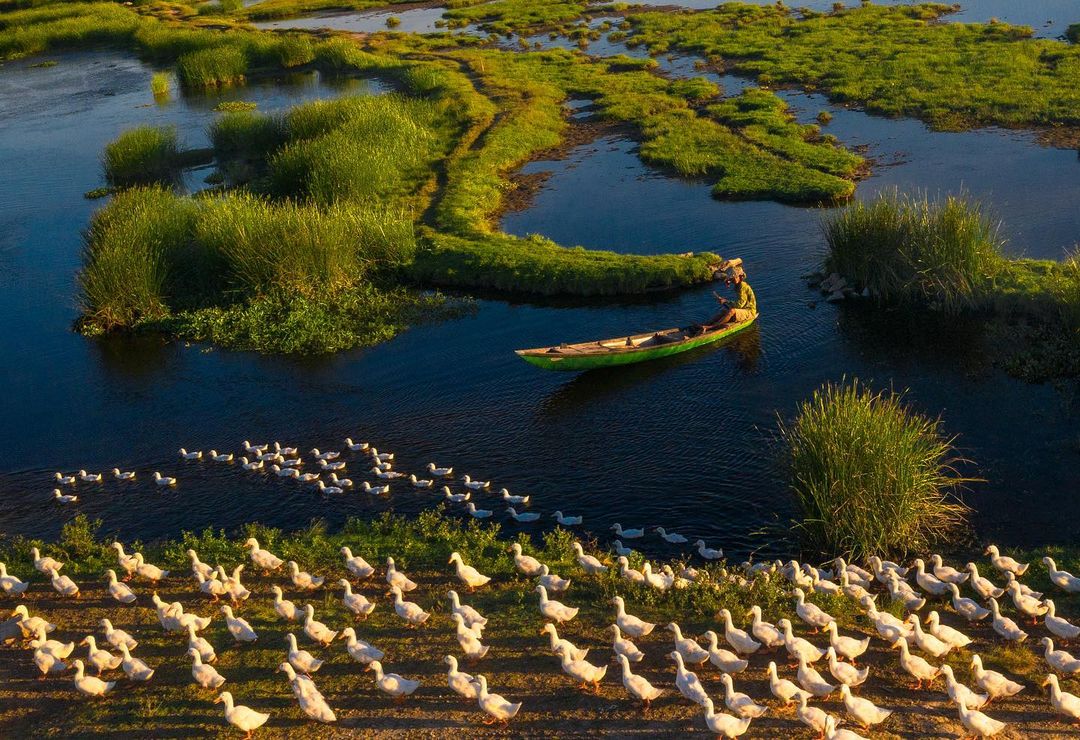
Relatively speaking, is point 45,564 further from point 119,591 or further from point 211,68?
point 211,68

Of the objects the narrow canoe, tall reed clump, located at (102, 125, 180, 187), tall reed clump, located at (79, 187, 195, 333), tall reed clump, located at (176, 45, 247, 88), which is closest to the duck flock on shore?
the narrow canoe

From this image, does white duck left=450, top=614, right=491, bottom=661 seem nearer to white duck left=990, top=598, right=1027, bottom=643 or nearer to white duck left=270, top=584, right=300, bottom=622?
white duck left=270, top=584, right=300, bottom=622

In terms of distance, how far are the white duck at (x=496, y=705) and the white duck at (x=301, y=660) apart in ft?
9.73

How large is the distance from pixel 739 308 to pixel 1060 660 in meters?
17.4

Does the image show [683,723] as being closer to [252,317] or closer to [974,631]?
[974,631]

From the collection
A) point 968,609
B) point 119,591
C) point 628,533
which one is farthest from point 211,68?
point 968,609

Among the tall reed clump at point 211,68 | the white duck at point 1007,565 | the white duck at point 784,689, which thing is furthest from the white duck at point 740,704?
the tall reed clump at point 211,68

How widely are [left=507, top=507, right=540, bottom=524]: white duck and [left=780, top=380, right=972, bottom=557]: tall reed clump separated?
5.64 meters

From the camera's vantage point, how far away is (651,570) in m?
19.0

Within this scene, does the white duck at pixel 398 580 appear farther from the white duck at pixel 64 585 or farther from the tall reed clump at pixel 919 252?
the tall reed clump at pixel 919 252

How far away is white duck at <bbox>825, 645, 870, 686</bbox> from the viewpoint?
15.5 metres

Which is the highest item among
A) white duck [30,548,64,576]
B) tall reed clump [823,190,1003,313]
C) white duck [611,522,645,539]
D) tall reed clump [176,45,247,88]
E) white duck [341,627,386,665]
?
tall reed clump [176,45,247,88]

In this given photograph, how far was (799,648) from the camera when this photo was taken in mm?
15914

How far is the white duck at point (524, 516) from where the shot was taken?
75.8ft
